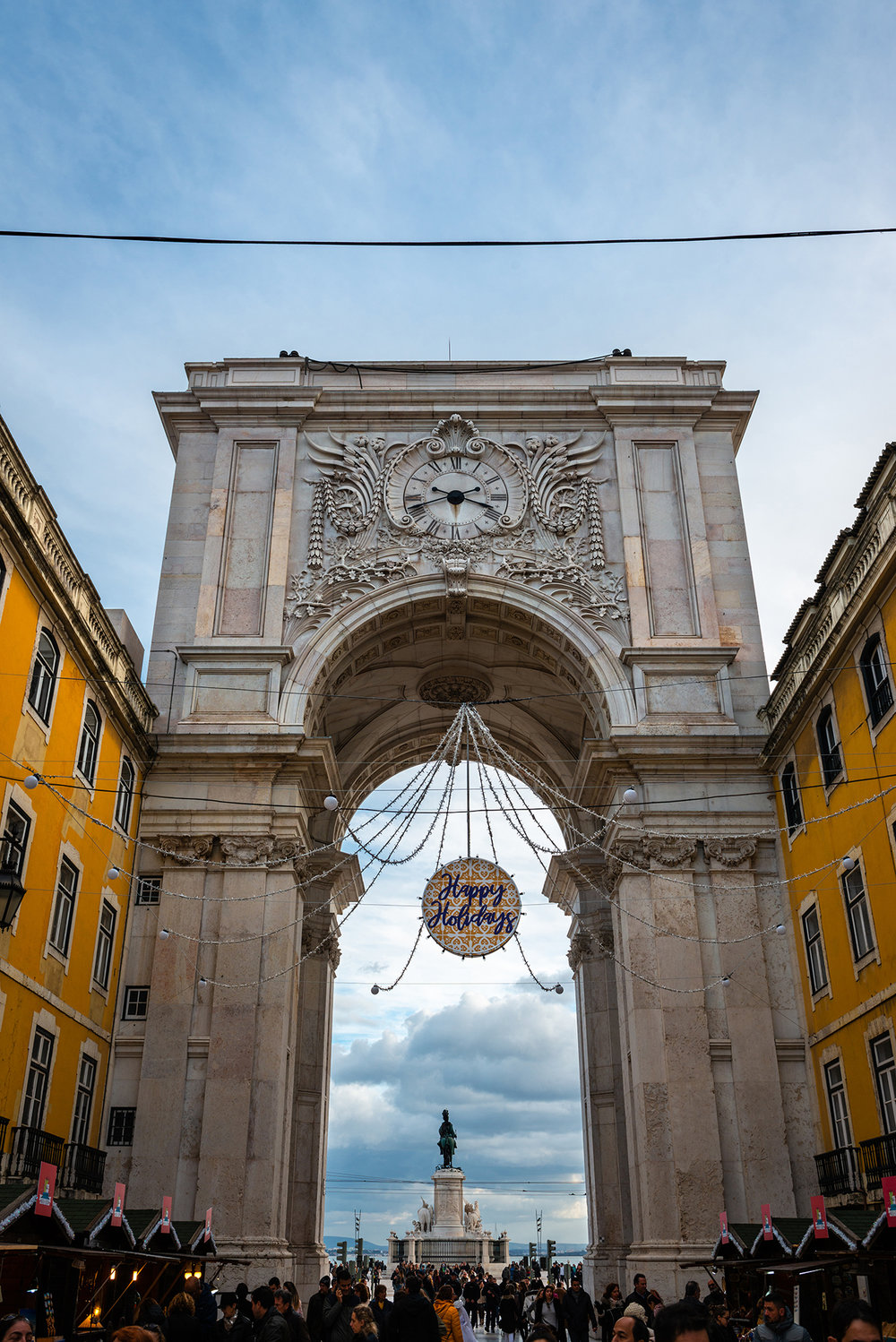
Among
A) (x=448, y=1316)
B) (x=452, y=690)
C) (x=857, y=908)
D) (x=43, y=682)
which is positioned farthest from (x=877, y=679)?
(x=452, y=690)

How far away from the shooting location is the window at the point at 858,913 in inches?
861

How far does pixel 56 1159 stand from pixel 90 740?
8.02m

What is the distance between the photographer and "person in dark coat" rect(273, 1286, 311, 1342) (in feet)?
39.1

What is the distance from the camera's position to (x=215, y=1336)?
12438mm

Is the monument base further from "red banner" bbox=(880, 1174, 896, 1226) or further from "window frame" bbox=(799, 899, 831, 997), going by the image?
"red banner" bbox=(880, 1174, 896, 1226)

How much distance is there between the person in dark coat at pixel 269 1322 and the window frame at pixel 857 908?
13.3m

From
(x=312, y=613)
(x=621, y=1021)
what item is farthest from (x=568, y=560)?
(x=621, y=1021)

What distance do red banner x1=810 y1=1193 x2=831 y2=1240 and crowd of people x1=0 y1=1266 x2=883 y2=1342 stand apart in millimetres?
1463

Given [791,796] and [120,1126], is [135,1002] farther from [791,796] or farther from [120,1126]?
[791,796]

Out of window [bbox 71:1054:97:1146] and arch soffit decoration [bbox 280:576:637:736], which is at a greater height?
arch soffit decoration [bbox 280:576:637:736]

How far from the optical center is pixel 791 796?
27031 millimetres

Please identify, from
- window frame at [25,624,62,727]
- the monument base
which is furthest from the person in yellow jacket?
the monument base

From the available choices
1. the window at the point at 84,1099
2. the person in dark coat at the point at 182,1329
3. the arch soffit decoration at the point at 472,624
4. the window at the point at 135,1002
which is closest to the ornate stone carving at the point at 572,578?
the arch soffit decoration at the point at 472,624

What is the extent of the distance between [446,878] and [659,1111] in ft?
22.9
